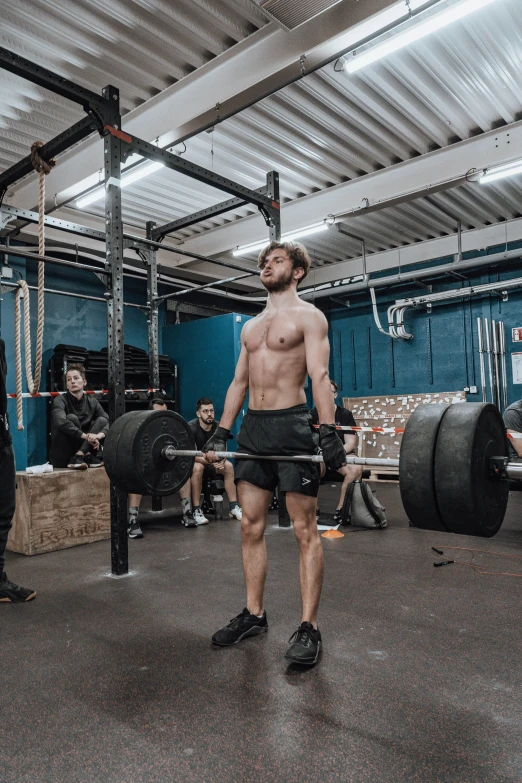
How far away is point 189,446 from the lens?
224 cm

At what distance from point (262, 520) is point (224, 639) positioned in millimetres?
438

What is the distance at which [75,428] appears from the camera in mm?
3998

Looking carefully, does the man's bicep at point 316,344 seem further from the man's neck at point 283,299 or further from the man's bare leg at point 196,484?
the man's bare leg at point 196,484

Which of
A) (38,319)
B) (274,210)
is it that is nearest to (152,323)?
(274,210)

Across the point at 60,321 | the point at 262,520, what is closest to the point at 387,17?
the point at 262,520

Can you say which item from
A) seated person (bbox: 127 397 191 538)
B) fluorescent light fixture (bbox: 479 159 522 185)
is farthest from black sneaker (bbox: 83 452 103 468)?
fluorescent light fixture (bbox: 479 159 522 185)

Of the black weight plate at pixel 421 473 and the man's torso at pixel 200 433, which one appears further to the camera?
the man's torso at pixel 200 433

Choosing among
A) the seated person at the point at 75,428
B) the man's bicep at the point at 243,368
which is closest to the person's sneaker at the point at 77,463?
the seated person at the point at 75,428

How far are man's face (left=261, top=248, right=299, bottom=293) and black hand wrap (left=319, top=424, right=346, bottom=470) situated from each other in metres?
0.58

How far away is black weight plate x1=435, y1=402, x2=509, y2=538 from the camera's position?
1.38 meters

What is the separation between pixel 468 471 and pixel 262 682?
0.91 metres

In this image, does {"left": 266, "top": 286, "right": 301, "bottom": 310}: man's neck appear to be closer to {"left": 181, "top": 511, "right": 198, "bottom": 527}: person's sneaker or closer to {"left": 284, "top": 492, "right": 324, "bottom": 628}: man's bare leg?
{"left": 284, "top": 492, "right": 324, "bottom": 628}: man's bare leg

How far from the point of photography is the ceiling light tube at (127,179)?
4387mm

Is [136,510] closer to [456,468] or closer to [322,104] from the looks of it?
[456,468]
